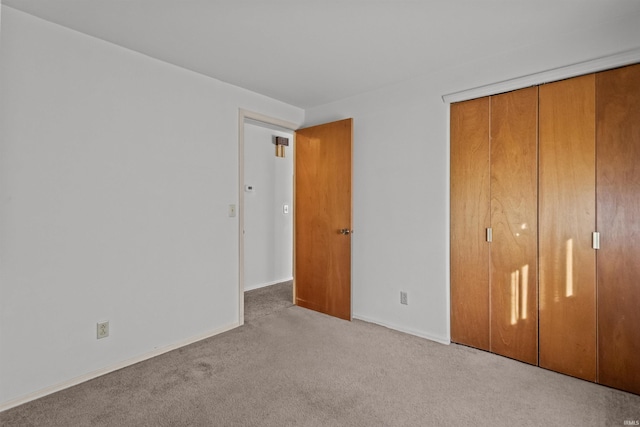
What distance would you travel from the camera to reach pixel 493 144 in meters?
2.56

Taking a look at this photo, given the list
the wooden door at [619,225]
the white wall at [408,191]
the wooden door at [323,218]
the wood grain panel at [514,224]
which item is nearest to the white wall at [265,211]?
the wooden door at [323,218]

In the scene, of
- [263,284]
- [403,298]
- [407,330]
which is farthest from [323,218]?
[263,284]

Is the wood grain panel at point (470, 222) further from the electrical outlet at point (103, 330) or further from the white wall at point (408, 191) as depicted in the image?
the electrical outlet at point (103, 330)

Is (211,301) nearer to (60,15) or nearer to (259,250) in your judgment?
(259,250)

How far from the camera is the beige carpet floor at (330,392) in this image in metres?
1.81

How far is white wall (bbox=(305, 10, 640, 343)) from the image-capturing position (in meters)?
2.75

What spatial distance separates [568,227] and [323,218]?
2.15 m

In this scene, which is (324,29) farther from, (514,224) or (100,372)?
(100,372)

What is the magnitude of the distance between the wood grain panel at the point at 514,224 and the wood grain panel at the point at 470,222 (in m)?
0.07

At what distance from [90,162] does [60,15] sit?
0.90 m

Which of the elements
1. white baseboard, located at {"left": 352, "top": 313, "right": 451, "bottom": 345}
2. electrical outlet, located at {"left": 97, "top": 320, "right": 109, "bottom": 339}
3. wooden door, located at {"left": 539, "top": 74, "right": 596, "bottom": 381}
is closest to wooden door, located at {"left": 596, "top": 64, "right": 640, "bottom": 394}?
wooden door, located at {"left": 539, "top": 74, "right": 596, "bottom": 381}

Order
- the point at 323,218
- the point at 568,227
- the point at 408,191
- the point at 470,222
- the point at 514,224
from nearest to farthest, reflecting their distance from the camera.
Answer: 1. the point at 568,227
2. the point at 514,224
3. the point at 470,222
4. the point at 408,191
5. the point at 323,218

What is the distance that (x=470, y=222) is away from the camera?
270 cm

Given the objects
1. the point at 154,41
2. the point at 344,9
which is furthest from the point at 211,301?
the point at 344,9
